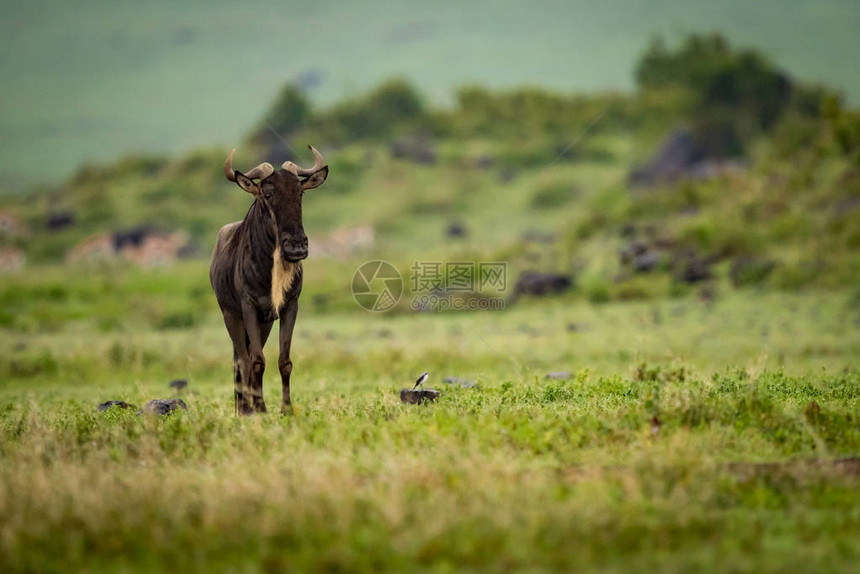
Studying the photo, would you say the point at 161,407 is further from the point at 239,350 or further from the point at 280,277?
the point at 280,277

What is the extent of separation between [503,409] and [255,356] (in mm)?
2993

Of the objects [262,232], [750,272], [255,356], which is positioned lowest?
[255,356]

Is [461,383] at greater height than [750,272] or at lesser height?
lesser

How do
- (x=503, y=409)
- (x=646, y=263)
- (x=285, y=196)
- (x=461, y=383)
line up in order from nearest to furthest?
(x=503, y=409) < (x=285, y=196) < (x=461, y=383) < (x=646, y=263)

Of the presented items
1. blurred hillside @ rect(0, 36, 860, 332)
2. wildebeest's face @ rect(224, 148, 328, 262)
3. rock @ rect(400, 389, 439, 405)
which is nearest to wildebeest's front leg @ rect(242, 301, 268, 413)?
wildebeest's face @ rect(224, 148, 328, 262)

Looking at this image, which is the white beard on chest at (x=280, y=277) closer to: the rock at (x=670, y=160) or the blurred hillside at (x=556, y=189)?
the blurred hillside at (x=556, y=189)

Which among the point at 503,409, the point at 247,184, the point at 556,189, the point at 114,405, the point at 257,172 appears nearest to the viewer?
the point at 503,409

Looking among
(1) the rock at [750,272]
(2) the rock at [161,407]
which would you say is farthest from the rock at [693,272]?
(2) the rock at [161,407]

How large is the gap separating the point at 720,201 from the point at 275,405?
2364 cm

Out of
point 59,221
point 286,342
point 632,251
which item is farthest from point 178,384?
point 59,221

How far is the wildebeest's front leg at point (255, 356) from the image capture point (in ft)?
35.1

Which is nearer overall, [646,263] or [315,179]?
[315,179]

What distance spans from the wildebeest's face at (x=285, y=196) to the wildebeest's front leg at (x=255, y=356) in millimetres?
1026

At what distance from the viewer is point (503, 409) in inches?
387
